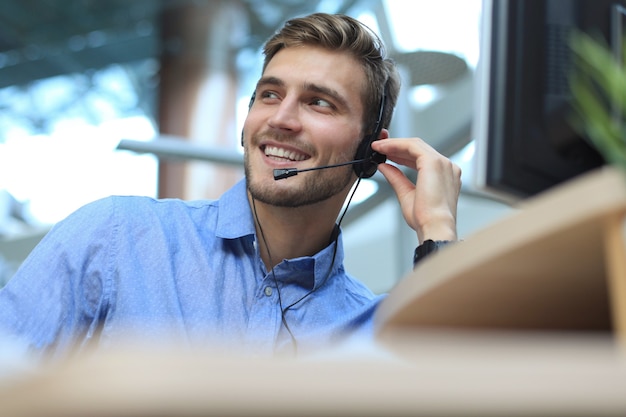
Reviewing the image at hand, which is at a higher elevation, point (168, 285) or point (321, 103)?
point (321, 103)

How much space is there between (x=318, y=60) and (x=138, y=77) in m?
6.46

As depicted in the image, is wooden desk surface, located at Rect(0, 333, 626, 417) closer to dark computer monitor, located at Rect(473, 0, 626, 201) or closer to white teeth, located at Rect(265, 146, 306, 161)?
dark computer monitor, located at Rect(473, 0, 626, 201)

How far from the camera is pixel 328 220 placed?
6.24ft

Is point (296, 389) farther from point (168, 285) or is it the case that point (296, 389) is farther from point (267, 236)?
point (267, 236)

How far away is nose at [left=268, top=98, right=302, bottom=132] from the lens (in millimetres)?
1827

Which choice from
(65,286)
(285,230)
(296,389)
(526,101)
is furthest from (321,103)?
(296,389)

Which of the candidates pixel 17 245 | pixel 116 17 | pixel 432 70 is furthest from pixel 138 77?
Result: pixel 432 70

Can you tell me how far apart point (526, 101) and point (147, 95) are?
774 centimetres

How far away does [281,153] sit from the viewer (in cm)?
183

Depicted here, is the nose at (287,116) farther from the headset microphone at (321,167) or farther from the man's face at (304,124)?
the headset microphone at (321,167)

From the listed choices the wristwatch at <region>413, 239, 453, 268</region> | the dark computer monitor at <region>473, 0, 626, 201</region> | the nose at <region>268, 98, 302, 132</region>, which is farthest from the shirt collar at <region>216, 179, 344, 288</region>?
the dark computer monitor at <region>473, 0, 626, 201</region>

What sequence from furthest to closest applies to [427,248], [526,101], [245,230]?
1. [245,230]
2. [427,248]
3. [526,101]

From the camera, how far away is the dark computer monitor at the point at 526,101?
860 mm

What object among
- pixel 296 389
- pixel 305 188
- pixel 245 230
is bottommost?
pixel 296 389
